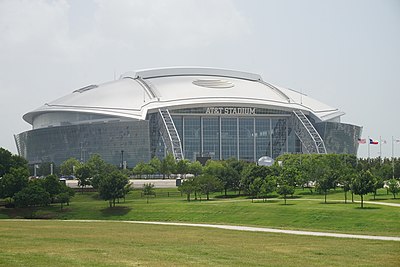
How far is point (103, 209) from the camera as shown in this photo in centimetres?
6081

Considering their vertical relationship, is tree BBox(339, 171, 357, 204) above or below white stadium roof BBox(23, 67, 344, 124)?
below

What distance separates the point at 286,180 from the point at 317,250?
43291 millimetres

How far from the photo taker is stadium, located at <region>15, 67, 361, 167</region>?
413 ft

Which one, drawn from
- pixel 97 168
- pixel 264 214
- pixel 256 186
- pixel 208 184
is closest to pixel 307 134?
pixel 97 168

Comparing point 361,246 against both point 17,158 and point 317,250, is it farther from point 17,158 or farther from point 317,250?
point 17,158

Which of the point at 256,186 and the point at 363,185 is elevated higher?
the point at 363,185

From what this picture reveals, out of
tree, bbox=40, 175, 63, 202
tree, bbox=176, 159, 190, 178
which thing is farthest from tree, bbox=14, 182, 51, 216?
tree, bbox=176, 159, 190, 178

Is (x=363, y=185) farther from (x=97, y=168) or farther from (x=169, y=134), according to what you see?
(x=169, y=134)

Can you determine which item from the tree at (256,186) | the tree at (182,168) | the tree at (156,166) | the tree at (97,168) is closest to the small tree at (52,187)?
the tree at (97,168)

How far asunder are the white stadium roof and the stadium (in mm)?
194

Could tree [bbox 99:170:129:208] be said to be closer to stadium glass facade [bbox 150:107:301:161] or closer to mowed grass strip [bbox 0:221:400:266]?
mowed grass strip [bbox 0:221:400:266]

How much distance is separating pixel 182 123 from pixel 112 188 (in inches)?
2692

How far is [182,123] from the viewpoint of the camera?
132m

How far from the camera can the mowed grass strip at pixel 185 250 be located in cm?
2294
